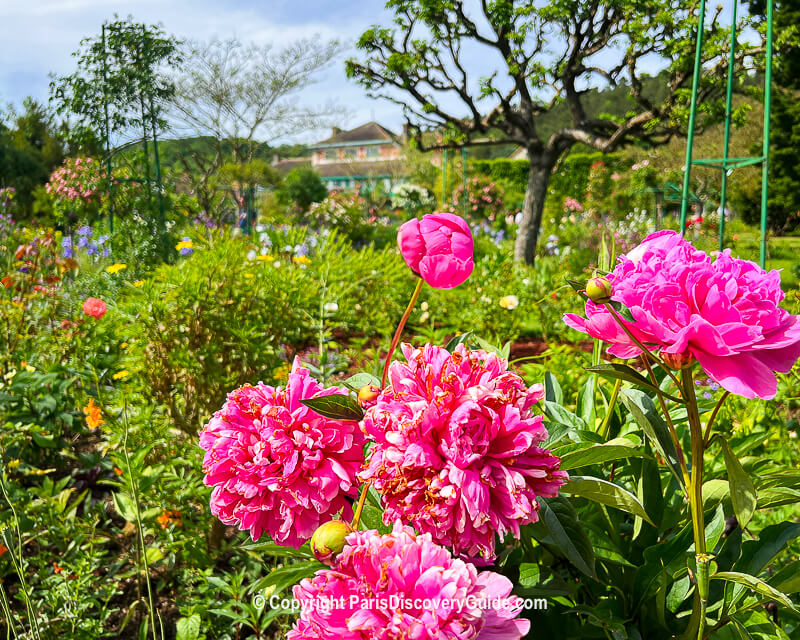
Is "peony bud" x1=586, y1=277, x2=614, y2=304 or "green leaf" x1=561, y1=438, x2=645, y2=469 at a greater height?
"peony bud" x1=586, y1=277, x2=614, y2=304

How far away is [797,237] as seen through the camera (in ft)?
48.5

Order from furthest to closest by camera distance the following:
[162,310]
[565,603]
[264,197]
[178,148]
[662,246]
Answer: [264,197] → [178,148] → [162,310] → [565,603] → [662,246]

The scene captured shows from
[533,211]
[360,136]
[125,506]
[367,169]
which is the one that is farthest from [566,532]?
[360,136]

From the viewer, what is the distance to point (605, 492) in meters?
0.59

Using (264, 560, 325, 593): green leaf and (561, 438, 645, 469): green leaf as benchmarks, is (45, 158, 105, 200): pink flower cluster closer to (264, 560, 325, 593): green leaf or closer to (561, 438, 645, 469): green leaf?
(264, 560, 325, 593): green leaf

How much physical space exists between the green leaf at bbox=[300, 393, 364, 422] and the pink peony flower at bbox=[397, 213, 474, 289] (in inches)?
5.7

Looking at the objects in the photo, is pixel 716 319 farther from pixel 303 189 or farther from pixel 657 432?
pixel 303 189

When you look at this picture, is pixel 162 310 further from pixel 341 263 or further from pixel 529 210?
pixel 529 210

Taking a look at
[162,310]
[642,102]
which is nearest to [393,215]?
[642,102]

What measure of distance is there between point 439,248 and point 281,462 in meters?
0.26

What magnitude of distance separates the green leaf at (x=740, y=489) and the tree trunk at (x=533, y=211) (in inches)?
236

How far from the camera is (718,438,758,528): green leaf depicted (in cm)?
53

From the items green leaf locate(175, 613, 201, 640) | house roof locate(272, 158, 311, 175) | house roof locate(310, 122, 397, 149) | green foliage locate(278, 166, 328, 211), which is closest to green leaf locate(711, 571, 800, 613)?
green leaf locate(175, 613, 201, 640)

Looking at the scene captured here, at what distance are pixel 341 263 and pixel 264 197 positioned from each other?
1736cm
